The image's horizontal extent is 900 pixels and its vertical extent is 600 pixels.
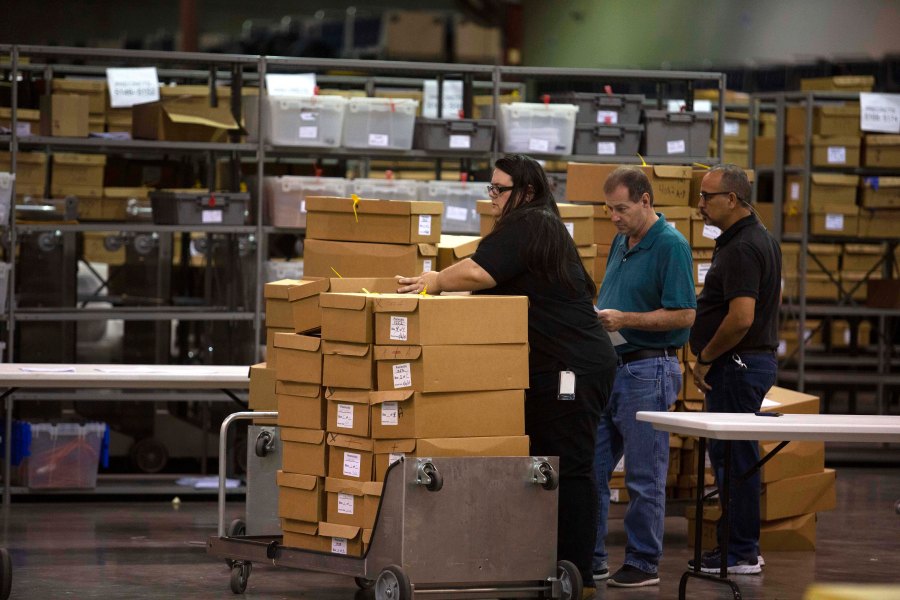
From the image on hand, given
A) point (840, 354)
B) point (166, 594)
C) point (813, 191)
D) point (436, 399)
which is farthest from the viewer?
point (840, 354)

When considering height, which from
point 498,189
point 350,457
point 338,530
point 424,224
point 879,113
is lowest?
point 338,530

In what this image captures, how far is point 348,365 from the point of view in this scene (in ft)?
14.0

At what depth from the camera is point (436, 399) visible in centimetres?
414

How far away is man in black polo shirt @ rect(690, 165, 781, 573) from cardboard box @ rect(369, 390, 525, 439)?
1156mm

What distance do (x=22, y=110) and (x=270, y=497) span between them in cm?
315

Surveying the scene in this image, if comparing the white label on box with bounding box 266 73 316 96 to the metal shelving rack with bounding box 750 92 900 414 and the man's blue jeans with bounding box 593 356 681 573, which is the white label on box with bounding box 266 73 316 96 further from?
the man's blue jeans with bounding box 593 356 681 573

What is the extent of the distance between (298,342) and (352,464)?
0.47 metres

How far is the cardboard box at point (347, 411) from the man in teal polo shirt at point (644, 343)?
42.6 inches

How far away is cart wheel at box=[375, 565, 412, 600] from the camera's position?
399cm

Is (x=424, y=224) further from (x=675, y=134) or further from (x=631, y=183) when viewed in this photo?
(x=675, y=134)

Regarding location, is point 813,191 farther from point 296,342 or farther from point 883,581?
point 296,342

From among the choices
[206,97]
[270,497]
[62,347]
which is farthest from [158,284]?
[270,497]

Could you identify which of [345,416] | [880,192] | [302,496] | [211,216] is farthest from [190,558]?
[880,192]

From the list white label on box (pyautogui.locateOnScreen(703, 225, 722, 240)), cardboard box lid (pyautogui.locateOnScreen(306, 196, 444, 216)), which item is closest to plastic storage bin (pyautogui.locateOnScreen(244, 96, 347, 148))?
cardboard box lid (pyautogui.locateOnScreen(306, 196, 444, 216))
